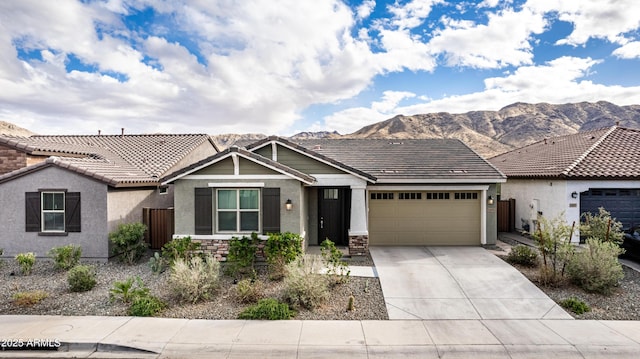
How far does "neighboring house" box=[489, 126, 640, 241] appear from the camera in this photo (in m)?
13.2

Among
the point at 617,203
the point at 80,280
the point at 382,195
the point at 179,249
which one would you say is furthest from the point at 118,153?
the point at 617,203

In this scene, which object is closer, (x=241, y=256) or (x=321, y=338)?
(x=321, y=338)

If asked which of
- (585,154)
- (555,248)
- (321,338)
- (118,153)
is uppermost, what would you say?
(118,153)

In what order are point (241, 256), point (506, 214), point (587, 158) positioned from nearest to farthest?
point (241, 256) → point (587, 158) → point (506, 214)

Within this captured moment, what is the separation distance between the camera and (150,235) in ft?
40.6

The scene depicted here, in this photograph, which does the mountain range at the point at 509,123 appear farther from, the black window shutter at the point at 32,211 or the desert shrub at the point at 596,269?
the desert shrub at the point at 596,269

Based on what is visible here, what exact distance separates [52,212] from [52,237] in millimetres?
856

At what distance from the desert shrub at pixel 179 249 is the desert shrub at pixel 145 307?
210cm

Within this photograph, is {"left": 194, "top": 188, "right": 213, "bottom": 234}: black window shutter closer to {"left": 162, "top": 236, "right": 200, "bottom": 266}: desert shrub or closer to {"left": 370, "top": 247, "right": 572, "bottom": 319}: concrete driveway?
{"left": 162, "top": 236, "right": 200, "bottom": 266}: desert shrub

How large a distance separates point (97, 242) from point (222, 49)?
10.7 meters

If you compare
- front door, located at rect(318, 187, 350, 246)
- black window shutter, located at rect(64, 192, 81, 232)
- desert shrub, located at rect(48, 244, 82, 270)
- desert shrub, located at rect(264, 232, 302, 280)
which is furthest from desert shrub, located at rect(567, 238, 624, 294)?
black window shutter, located at rect(64, 192, 81, 232)

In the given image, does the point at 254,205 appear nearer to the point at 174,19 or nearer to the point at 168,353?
the point at 168,353

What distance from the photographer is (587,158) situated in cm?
1436

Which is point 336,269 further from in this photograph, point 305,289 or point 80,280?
point 80,280
